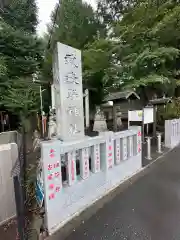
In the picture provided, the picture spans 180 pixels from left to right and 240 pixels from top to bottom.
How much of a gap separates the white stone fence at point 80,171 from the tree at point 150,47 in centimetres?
512

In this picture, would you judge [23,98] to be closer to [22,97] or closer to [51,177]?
[22,97]

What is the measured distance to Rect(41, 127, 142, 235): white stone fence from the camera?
1.96 meters

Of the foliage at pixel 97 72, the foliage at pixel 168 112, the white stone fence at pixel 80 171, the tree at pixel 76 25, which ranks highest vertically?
the tree at pixel 76 25

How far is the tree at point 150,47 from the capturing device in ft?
25.6

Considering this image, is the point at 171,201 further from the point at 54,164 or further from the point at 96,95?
the point at 96,95

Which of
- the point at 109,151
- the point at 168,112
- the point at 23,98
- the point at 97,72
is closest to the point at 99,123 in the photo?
the point at 97,72

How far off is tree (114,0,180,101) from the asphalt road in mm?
5475

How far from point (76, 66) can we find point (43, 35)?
788cm

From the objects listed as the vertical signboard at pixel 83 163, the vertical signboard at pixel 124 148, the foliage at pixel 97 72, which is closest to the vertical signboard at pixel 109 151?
the vertical signboard at pixel 124 148

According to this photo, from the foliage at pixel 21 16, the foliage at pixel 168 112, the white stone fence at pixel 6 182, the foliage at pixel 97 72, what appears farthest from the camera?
the foliage at pixel 21 16

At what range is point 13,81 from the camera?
7637 millimetres

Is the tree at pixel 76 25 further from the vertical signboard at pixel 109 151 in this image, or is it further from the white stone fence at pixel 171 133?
the vertical signboard at pixel 109 151

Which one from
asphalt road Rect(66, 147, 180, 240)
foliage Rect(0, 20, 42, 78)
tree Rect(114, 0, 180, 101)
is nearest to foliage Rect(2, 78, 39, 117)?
foliage Rect(0, 20, 42, 78)

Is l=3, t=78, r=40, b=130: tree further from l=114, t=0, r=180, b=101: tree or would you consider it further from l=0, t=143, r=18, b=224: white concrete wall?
l=0, t=143, r=18, b=224: white concrete wall
